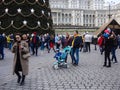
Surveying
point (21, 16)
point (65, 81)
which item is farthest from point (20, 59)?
point (21, 16)

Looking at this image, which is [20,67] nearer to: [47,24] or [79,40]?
[79,40]

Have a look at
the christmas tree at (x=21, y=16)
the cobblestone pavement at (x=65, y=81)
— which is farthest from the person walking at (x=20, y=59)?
the christmas tree at (x=21, y=16)

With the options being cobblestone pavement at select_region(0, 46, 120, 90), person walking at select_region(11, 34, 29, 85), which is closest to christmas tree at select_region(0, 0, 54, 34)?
cobblestone pavement at select_region(0, 46, 120, 90)

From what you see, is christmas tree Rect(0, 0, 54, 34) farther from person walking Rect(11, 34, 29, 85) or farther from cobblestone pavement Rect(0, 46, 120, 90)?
person walking Rect(11, 34, 29, 85)

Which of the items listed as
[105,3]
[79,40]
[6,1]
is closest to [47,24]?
Result: [6,1]

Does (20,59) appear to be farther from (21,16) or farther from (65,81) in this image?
(21,16)

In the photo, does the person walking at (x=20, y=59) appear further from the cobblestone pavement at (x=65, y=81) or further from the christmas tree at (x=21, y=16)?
the christmas tree at (x=21, y=16)

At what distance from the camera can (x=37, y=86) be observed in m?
9.65

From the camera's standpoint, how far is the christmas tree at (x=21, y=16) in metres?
35.3

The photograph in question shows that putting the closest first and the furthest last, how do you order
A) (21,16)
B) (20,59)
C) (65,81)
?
(20,59) → (65,81) → (21,16)

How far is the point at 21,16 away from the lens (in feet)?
116

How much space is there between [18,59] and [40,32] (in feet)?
86.3

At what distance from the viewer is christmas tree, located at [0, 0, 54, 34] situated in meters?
35.3

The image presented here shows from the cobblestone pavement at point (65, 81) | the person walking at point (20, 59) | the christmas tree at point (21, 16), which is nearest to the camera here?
the cobblestone pavement at point (65, 81)
